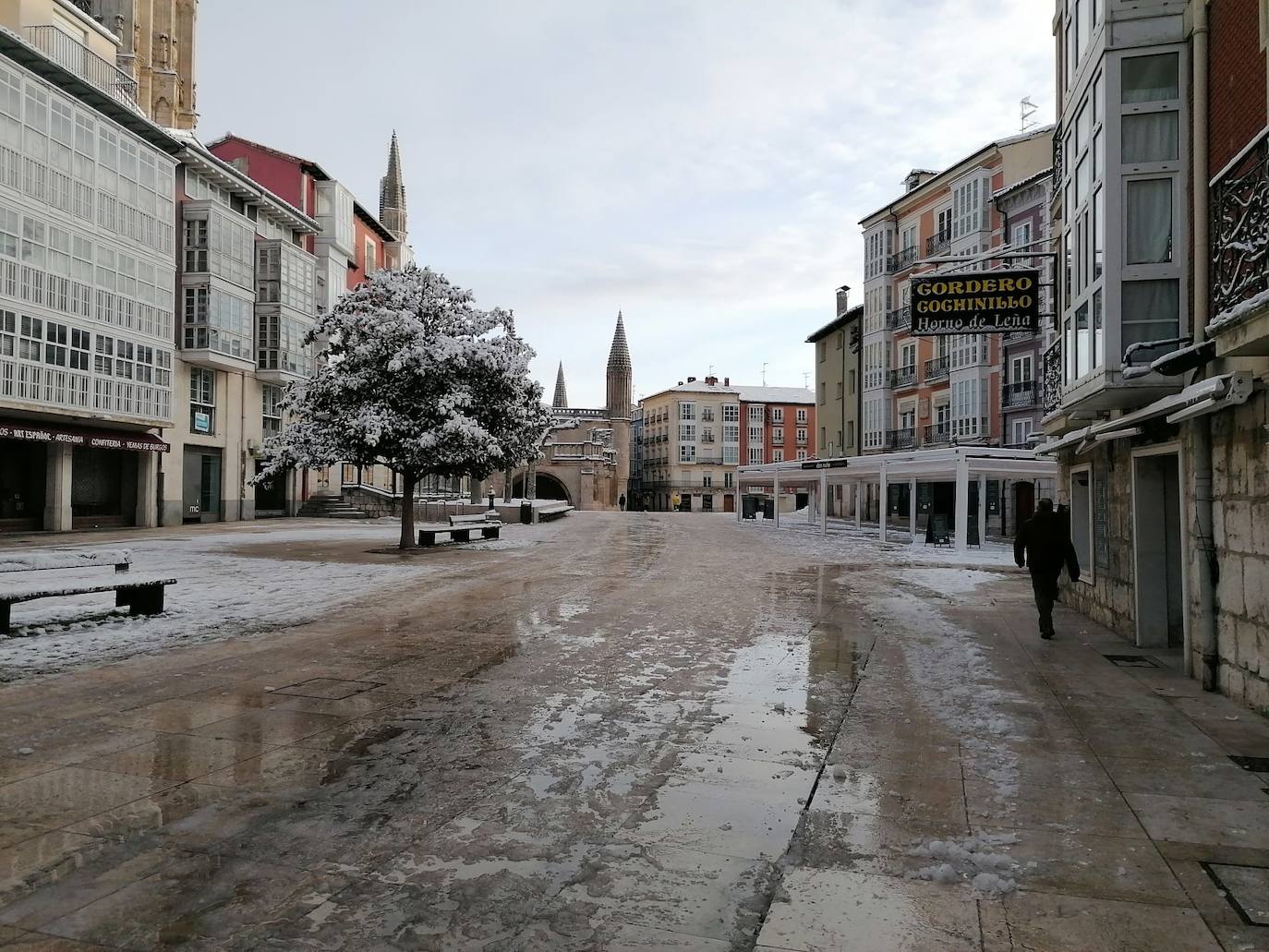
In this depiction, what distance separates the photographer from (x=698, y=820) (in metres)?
4.30

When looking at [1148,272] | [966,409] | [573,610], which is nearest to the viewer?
[1148,272]

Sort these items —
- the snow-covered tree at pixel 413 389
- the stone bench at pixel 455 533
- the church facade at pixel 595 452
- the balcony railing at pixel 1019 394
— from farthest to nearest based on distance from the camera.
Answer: the church facade at pixel 595 452, the balcony railing at pixel 1019 394, the stone bench at pixel 455 533, the snow-covered tree at pixel 413 389

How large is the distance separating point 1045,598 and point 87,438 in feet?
94.7

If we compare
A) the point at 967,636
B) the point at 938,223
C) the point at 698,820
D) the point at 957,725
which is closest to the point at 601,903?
the point at 698,820

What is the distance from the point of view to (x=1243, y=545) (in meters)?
6.79

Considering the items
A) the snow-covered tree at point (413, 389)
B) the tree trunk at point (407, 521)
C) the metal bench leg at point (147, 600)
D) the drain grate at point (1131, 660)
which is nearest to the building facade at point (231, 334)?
the tree trunk at point (407, 521)

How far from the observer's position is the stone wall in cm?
643

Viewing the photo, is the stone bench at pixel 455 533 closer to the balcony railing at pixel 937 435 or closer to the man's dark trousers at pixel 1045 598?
the man's dark trousers at pixel 1045 598

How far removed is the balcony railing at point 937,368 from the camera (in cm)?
3878

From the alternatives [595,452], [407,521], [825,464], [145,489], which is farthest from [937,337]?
[595,452]

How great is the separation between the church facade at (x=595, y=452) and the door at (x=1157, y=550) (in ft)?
211

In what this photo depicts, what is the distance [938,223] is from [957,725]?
38.2m

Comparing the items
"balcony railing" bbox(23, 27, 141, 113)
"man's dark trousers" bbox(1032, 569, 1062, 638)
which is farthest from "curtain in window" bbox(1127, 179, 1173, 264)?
"balcony railing" bbox(23, 27, 141, 113)

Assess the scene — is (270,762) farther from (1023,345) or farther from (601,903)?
(1023,345)
